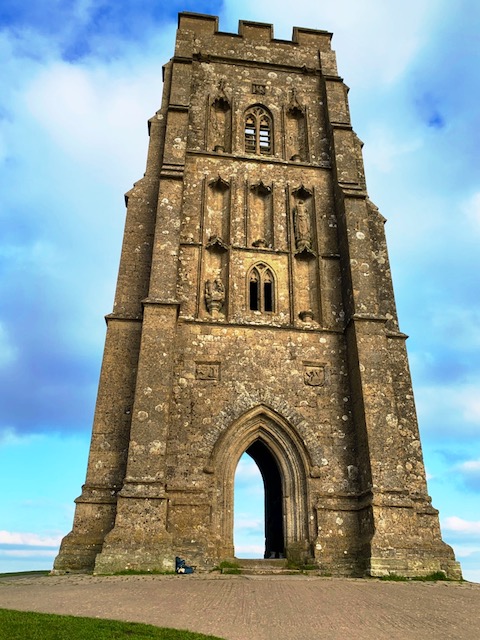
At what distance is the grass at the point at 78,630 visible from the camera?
5.16 m

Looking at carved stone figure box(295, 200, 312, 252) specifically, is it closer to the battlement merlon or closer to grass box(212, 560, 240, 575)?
the battlement merlon

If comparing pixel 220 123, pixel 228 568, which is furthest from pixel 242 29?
pixel 228 568

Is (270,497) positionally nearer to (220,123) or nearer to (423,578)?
(423,578)

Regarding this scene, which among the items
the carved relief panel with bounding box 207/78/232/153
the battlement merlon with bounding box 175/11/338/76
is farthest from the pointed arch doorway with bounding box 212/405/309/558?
the battlement merlon with bounding box 175/11/338/76

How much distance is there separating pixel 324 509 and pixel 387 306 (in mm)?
6966

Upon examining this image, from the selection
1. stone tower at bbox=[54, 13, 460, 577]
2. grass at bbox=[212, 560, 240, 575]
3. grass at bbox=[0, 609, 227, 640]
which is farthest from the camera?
stone tower at bbox=[54, 13, 460, 577]

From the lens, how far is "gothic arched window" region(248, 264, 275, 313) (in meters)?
16.9

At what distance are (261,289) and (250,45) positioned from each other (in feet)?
40.2

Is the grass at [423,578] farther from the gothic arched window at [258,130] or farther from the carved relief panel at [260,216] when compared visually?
the gothic arched window at [258,130]

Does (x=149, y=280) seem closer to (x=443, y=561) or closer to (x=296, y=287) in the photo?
(x=296, y=287)

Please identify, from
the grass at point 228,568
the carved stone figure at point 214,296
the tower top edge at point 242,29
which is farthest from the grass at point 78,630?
the tower top edge at point 242,29

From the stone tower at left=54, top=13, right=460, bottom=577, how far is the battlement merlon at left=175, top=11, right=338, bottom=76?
84 cm

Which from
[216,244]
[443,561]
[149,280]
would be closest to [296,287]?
[216,244]

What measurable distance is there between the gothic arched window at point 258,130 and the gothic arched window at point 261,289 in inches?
221
